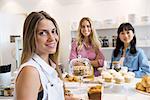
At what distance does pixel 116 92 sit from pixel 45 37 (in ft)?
2.73

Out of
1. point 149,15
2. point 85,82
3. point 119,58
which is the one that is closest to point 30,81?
point 85,82

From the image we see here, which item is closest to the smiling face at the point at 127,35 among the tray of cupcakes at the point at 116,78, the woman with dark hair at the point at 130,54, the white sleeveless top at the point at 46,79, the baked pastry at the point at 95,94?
the woman with dark hair at the point at 130,54

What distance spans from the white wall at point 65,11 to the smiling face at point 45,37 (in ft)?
11.3

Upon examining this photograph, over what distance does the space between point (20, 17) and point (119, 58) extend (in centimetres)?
321

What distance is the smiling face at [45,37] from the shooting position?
3.60ft

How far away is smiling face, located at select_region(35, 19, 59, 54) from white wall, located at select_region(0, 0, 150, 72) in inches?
136

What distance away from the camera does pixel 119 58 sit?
2.90m

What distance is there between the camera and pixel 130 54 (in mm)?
2730

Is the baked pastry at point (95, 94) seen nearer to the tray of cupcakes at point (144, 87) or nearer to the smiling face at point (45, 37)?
the tray of cupcakes at point (144, 87)

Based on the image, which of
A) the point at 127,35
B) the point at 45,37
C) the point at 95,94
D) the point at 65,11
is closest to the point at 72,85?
the point at 95,94

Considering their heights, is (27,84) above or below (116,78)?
above

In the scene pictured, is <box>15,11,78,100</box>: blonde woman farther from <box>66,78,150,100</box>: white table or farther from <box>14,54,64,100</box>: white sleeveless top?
<box>66,78,150,100</box>: white table

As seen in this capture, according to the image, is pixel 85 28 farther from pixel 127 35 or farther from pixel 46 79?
pixel 46 79

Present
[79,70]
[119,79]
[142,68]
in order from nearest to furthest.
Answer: [79,70] < [119,79] < [142,68]
